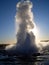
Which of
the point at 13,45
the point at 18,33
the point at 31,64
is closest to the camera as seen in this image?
the point at 31,64

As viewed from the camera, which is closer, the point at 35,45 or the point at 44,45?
the point at 35,45

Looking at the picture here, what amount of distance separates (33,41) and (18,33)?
4219mm

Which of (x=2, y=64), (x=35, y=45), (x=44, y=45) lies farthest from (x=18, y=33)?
(x=2, y=64)

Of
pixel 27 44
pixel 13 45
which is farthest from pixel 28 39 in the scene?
pixel 13 45

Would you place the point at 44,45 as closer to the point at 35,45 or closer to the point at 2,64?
the point at 35,45

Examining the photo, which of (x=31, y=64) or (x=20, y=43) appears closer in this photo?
(x=31, y=64)

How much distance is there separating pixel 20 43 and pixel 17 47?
1.21 metres

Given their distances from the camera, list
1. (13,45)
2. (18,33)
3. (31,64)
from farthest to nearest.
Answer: (13,45) → (18,33) → (31,64)

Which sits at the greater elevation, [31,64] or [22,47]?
[22,47]

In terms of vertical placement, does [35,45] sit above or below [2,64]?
above

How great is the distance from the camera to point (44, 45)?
187ft

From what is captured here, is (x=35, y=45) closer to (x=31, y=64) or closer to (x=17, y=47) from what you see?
(x=17, y=47)

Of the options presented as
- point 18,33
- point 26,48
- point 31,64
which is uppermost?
point 18,33

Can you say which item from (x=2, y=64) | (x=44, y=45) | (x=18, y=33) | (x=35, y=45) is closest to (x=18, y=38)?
(x=18, y=33)
